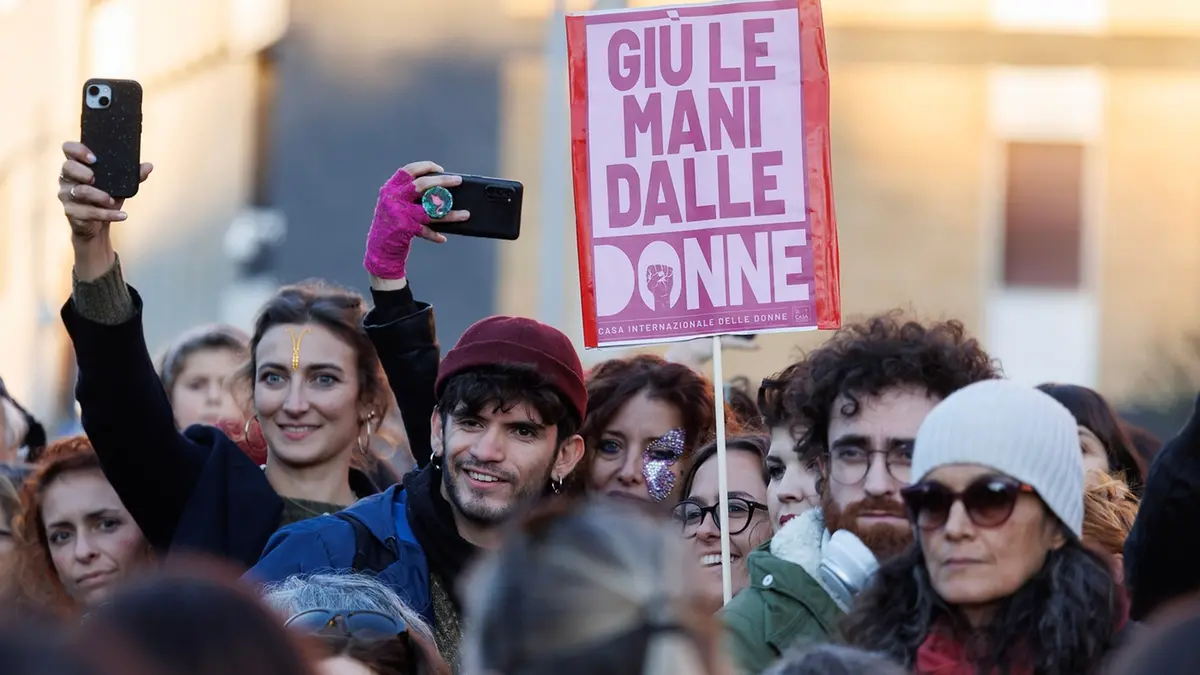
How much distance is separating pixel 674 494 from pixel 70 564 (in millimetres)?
1596

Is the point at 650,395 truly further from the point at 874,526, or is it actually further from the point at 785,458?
the point at 874,526

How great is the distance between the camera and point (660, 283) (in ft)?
16.1

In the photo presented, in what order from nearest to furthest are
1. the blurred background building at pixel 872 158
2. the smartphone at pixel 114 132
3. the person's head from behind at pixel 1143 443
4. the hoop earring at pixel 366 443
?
the smartphone at pixel 114 132, the person's head from behind at pixel 1143 443, the hoop earring at pixel 366 443, the blurred background building at pixel 872 158

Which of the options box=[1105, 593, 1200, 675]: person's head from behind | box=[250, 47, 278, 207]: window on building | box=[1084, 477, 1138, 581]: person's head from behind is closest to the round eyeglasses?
box=[1084, 477, 1138, 581]: person's head from behind

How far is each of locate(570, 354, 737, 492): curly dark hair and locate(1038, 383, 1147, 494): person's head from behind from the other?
34.5 inches

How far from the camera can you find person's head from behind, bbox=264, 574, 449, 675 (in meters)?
3.29

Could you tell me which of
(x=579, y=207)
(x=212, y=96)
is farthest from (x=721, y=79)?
(x=212, y=96)

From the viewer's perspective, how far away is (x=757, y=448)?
17.2ft

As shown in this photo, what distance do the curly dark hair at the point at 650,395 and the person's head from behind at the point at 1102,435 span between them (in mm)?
877

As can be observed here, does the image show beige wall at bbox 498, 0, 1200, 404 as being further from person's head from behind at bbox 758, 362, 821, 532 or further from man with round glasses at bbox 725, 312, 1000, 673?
man with round glasses at bbox 725, 312, 1000, 673

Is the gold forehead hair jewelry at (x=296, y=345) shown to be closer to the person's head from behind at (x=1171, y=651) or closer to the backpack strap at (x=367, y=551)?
the backpack strap at (x=367, y=551)

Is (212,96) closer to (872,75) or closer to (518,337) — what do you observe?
(872,75)

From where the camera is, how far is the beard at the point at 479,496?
15.6ft

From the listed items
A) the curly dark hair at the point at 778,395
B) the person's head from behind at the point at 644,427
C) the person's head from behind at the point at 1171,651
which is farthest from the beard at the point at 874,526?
the person's head from behind at the point at 1171,651
